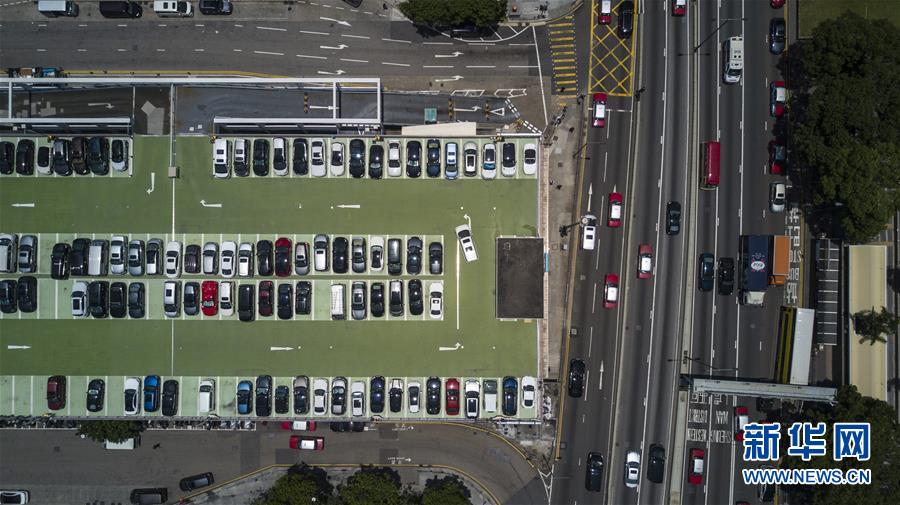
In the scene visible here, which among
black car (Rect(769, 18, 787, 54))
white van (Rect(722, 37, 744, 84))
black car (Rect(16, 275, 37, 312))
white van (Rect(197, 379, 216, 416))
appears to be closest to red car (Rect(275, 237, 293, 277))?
white van (Rect(197, 379, 216, 416))

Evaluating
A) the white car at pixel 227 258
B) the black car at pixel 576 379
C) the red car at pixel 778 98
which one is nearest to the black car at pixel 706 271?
the black car at pixel 576 379

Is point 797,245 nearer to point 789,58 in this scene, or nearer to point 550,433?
point 789,58

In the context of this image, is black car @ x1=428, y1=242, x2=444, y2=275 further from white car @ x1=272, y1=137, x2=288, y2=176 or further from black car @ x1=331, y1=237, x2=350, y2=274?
white car @ x1=272, y1=137, x2=288, y2=176

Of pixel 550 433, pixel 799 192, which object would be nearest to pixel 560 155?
pixel 799 192

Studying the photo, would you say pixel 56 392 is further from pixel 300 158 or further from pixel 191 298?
pixel 300 158

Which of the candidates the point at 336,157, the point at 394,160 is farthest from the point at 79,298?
the point at 394,160

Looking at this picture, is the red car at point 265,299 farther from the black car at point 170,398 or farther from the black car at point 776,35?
the black car at point 776,35
